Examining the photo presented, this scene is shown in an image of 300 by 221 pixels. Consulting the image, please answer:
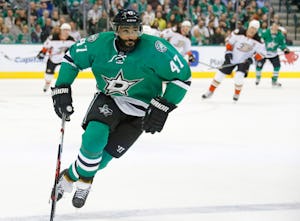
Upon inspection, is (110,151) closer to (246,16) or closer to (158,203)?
(158,203)

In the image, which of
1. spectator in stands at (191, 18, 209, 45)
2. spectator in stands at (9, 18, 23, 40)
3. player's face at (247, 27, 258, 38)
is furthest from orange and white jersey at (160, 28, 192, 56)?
spectator in stands at (9, 18, 23, 40)

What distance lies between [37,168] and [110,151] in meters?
1.35

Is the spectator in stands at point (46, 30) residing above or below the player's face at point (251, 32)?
below

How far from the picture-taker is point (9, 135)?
20.7ft

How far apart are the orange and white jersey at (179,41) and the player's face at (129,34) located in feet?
27.0

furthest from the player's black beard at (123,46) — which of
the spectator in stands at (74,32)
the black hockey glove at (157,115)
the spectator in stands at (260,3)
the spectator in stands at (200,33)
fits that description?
the spectator in stands at (260,3)

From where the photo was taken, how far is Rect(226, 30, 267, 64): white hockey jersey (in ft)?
32.8

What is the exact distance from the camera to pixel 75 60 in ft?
11.3

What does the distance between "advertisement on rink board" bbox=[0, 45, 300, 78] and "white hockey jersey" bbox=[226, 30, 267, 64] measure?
3.42 meters

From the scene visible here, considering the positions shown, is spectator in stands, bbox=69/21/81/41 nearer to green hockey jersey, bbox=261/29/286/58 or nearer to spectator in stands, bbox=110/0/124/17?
spectator in stands, bbox=110/0/124/17

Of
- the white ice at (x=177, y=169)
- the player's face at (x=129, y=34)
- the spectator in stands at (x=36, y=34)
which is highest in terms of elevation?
the player's face at (x=129, y=34)

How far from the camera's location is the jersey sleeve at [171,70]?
10.8 ft

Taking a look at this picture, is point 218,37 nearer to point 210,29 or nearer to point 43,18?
point 210,29

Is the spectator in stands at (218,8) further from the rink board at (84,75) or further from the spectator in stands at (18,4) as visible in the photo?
the spectator in stands at (18,4)
